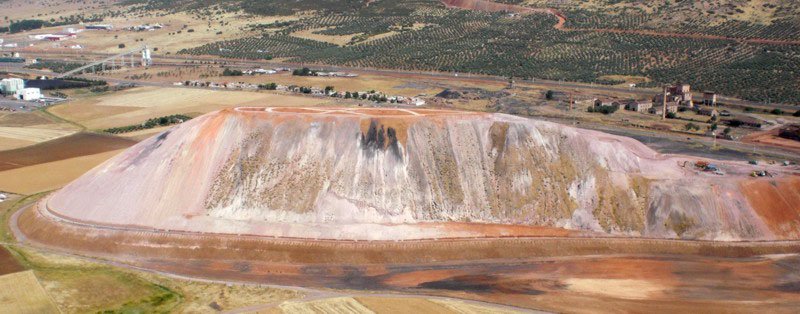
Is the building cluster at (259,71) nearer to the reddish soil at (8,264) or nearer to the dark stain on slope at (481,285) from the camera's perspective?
the reddish soil at (8,264)

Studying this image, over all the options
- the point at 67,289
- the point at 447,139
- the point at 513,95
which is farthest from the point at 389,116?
the point at 513,95

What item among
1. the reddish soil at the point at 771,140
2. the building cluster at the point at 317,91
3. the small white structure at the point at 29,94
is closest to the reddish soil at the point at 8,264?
the building cluster at the point at 317,91

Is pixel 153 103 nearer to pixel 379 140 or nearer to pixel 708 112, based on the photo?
pixel 379 140

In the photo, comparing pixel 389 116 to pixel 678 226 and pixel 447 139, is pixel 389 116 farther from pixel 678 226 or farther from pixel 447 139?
pixel 678 226

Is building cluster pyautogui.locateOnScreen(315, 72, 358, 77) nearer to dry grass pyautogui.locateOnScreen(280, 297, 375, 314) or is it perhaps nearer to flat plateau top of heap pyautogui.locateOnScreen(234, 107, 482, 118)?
flat plateau top of heap pyautogui.locateOnScreen(234, 107, 482, 118)

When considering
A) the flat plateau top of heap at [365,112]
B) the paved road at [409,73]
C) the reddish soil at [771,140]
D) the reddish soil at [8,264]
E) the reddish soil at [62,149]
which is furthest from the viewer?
the paved road at [409,73]

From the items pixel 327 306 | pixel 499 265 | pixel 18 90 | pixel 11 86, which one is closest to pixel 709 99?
pixel 499 265
